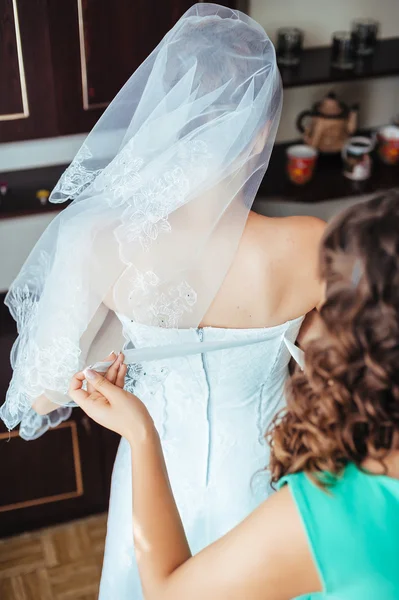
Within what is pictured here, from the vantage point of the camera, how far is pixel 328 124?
225 centimetres

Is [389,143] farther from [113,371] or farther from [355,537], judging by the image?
[355,537]

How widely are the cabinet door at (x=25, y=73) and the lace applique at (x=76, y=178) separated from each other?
0.41 meters

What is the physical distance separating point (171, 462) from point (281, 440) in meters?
0.64

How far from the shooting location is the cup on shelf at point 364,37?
7.02 ft

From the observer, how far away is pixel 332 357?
2.54 feet

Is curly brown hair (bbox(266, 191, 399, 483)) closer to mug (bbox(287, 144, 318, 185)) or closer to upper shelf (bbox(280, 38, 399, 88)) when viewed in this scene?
upper shelf (bbox(280, 38, 399, 88))

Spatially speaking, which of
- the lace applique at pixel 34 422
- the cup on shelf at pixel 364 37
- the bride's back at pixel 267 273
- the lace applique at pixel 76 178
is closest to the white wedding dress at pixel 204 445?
the bride's back at pixel 267 273

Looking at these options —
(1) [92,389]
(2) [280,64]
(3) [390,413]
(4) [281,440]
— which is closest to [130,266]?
(1) [92,389]

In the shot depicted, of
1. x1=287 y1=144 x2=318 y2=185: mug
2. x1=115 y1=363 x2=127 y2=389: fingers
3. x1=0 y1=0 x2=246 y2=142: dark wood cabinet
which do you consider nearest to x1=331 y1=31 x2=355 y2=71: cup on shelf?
x1=287 y1=144 x2=318 y2=185: mug

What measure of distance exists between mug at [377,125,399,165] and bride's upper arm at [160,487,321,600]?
1751mm

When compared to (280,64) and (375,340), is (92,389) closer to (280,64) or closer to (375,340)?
(375,340)

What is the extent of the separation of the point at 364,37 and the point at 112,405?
1.56 m

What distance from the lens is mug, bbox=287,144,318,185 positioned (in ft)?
7.20

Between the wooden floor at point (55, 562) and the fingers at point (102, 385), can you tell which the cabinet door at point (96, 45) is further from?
the wooden floor at point (55, 562)
